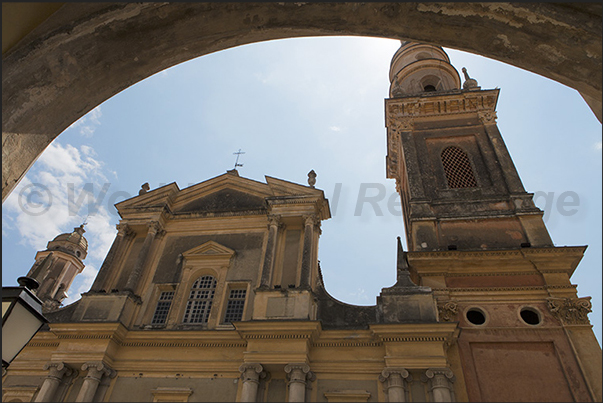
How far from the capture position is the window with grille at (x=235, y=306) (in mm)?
12734

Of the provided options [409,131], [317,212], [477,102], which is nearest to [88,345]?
[317,212]

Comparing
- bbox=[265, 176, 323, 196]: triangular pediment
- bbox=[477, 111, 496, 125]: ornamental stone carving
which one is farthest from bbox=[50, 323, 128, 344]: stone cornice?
bbox=[477, 111, 496, 125]: ornamental stone carving

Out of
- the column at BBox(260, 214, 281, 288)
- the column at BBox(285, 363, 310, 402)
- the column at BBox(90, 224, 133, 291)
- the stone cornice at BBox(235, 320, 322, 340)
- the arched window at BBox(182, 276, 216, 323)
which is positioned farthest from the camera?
the column at BBox(90, 224, 133, 291)

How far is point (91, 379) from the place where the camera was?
433 inches

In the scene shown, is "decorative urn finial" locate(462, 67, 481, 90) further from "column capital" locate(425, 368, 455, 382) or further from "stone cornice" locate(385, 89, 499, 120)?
"column capital" locate(425, 368, 455, 382)

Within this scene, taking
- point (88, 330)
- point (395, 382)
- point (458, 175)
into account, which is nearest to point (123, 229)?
point (88, 330)

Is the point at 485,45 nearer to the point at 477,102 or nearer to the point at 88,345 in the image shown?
the point at 88,345

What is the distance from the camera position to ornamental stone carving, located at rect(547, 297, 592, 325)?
35.9 ft

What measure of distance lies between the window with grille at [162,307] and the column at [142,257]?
3.04 ft

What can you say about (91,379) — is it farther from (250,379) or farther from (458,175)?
(458,175)

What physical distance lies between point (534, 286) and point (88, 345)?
42.1 feet

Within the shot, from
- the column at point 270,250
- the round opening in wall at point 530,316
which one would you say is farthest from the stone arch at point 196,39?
the round opening in wall at point 530,316

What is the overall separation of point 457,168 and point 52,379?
50.1ft

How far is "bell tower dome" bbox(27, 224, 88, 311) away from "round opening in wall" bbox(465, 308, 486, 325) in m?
21.9
